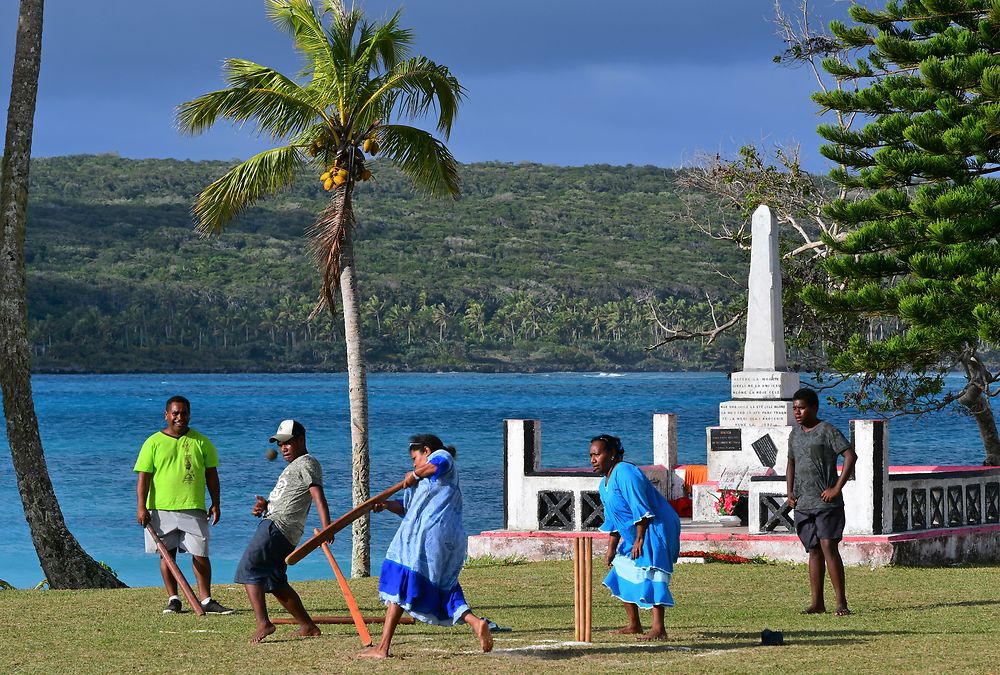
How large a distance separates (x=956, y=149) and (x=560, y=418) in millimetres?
85713

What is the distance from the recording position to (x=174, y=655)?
9344 millimetres

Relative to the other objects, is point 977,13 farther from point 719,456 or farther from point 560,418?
point 560,418

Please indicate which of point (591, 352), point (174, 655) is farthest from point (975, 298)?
point (591, 352)

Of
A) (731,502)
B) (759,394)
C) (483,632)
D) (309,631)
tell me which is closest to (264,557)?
(309,631)

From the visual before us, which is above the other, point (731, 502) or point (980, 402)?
point (980, 402)

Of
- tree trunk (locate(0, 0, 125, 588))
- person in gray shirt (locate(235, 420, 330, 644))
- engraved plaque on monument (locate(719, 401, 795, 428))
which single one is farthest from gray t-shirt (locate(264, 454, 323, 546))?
engraved plaque on monument (locate(719, 401, 795, 428))

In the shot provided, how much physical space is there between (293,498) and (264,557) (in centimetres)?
41

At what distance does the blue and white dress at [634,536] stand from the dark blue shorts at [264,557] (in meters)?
2.06

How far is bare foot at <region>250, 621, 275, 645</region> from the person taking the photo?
9695mm

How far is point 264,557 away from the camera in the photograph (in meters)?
9.59

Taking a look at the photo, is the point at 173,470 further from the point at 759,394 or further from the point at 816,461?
the point at 759,394

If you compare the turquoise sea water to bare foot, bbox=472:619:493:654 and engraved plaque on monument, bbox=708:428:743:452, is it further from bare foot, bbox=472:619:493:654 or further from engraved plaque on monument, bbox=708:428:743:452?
bare foot, bbox=472:619:493:654

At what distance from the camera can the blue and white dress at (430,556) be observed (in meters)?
8.79

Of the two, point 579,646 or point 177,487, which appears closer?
point 579,646
